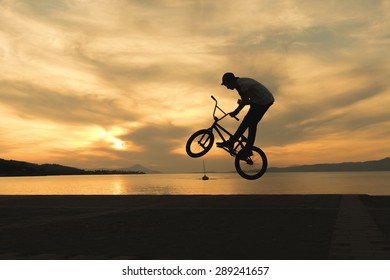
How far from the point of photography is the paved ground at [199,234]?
56.3ft

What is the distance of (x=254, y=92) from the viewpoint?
501 inches

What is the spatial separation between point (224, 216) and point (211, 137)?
1640 cm

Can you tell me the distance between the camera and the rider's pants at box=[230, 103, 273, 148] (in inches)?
516

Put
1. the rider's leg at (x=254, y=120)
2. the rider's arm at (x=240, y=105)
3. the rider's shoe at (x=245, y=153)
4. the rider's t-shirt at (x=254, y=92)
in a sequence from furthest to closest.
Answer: the rider's shoe at (x=245, y=153)
the rider's leg at (x=254, y=120)
the rider's arm at (x=240, y=105)
the rider's t-shirt at (x=254, y=92)

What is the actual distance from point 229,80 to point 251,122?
1.78m

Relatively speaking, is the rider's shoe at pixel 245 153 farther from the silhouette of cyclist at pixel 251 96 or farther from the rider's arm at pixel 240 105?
the rider's arm at pixel 240 105

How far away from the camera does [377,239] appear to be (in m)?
19.6

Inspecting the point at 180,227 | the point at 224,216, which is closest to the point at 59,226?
the point at 180,227

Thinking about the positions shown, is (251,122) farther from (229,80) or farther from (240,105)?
(229,80)

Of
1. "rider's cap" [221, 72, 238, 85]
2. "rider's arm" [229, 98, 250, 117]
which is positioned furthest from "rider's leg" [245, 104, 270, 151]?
"rider's cap" [221, 72, 238, 85]

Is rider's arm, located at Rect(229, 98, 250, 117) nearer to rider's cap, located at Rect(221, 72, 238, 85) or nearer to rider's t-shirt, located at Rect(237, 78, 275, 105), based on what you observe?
rider's t-shirt, located at Rect(237, 78, 275, 105)

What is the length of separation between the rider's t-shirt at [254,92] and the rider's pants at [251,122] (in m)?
0.22

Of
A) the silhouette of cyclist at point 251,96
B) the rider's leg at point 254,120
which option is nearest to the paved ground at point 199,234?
the rider's leg at point 254,120

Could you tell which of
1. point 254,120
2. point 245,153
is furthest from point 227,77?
point 245,153
